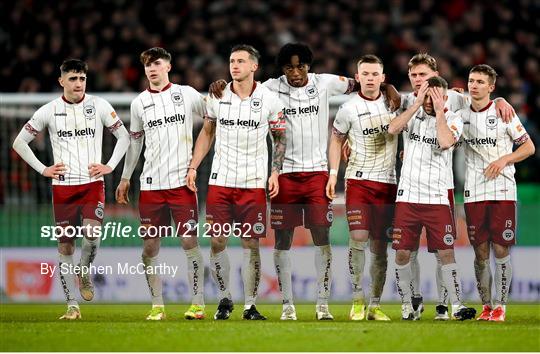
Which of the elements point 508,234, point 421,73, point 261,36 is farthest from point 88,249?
point 261,36

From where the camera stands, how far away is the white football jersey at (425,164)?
9.93 m

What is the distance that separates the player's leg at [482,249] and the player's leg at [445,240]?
0.37m

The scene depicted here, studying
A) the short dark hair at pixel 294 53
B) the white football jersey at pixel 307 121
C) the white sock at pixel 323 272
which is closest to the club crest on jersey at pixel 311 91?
the white football jersey at pixel 307 121

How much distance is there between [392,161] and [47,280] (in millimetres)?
4771

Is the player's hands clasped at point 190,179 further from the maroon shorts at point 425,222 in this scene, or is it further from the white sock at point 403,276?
the white sock at point 403,276

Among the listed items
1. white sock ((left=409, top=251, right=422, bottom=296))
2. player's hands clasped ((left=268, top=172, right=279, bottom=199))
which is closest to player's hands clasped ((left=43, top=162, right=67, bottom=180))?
player's hands clasped ((left=268, top=172, right=279, bottom=199))

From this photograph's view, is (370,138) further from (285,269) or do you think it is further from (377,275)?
(285,269)

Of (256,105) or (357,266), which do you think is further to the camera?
(357,266)

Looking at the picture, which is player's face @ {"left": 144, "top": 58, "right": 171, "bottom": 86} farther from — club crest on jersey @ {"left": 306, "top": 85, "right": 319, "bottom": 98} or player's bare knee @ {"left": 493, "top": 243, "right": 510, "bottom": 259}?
player's bare knee @ {"left": 493, "top": 243, "right": 510, "bottom": 259}

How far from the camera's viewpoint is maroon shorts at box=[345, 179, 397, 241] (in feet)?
33.2

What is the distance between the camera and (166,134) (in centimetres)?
1013

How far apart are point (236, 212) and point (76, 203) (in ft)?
4.86

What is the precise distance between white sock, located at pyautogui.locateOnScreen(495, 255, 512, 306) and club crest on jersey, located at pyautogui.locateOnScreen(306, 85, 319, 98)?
2.12 m

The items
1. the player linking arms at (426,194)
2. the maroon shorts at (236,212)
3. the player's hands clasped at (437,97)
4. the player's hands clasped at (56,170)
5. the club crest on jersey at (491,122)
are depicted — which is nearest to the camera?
the player's hands clasped at (437,97)
